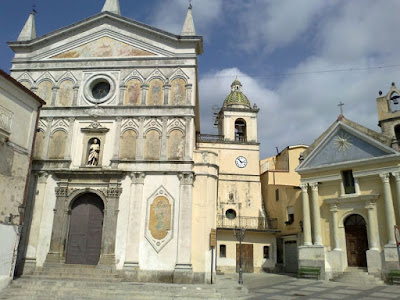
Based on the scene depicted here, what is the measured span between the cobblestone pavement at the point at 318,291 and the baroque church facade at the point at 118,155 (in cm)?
300

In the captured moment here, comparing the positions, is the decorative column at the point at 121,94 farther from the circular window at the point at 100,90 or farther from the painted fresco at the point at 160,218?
the painted fresco at the point at 160,218

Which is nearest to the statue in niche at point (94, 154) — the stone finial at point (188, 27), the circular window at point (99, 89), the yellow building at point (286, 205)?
the circular window at point (99, 89)

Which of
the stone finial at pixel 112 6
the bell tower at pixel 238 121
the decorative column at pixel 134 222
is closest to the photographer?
the decorative column at pixel 134 222

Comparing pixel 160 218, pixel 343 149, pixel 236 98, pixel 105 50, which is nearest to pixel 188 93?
pixel 105 50

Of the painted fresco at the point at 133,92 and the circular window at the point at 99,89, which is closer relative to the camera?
the painted fresco at the point at 133,92

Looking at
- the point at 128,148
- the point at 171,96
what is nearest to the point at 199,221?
the point at 128,148

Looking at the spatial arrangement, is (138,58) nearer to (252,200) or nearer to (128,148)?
(128,148)

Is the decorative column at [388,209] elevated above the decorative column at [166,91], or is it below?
below

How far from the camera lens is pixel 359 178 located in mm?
21234

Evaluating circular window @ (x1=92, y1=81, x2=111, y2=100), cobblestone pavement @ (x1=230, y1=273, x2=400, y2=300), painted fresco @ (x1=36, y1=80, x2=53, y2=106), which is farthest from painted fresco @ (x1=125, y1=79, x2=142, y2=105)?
cobblestone pavement @ (x1=230, y1=273, x2=400, y2=300)

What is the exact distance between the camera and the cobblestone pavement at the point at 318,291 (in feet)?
47.4

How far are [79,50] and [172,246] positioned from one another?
41.5 ft

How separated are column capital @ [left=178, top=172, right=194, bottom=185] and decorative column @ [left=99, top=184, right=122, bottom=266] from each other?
124 inches

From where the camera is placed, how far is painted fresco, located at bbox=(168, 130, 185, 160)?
59.3 ft
